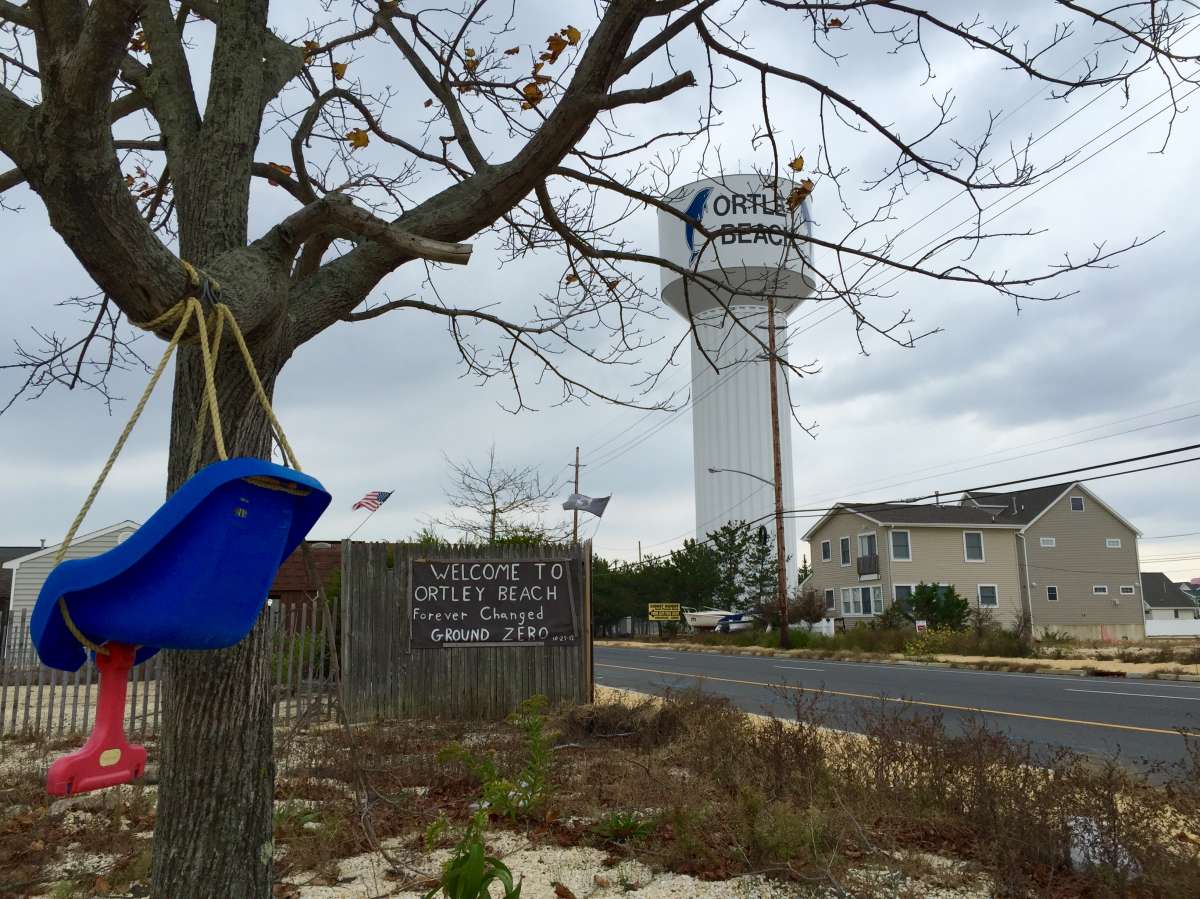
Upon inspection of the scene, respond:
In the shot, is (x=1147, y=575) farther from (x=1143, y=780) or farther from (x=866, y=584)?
(x=1143, y=780)

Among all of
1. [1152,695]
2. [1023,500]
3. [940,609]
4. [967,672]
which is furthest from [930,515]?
[1152,695]

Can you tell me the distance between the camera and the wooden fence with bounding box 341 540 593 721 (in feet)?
36.3

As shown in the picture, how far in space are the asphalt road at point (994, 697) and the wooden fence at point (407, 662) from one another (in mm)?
1698

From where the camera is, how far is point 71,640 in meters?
2.11

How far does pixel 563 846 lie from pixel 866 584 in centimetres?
4347

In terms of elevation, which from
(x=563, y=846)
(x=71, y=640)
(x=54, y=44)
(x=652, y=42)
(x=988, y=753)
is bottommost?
(x=563, y=846)

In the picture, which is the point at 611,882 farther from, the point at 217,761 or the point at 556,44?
the point at 556,44

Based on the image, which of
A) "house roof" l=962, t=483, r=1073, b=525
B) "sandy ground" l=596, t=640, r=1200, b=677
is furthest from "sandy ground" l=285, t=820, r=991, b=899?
"house roof" l=962, t=483, r=1073, b=525

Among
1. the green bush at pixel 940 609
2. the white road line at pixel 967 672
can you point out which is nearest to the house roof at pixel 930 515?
the green bush at pixel 940 609

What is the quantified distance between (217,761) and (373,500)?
19.0 meters

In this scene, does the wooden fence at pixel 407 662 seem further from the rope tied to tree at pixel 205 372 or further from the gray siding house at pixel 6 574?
the gray siding house at pixel 6 574

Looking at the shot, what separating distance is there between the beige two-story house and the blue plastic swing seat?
142ft

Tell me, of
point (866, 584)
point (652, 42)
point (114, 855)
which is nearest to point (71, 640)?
point (652, 42)

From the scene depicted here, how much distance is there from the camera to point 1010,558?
4631 centimetres
